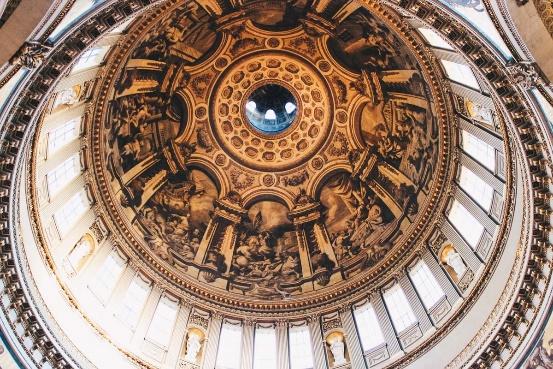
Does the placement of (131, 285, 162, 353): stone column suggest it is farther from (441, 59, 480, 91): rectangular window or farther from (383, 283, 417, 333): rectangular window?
(441, 59, 480, 91): rectangular window

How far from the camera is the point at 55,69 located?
13945 millimetres

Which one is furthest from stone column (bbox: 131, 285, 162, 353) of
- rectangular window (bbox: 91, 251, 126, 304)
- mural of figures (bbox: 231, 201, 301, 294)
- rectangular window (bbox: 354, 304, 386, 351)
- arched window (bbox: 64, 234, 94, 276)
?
rectangular window (bbox: 354, 304, 386, 351)

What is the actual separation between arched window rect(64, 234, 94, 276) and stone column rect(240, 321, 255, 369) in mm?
6772

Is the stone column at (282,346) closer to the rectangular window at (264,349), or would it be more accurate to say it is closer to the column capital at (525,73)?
the rectangular window at (264,349)

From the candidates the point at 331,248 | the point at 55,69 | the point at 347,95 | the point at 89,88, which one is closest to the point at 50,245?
the point at 89,88

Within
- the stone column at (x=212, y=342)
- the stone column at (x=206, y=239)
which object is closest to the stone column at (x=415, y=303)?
the stone column at (x=212, y=342)

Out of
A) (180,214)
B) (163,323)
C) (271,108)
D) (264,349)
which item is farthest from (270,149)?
(163,323)

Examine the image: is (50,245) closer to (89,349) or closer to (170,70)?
(89,349)

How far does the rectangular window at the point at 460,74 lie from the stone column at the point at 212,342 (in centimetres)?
1286

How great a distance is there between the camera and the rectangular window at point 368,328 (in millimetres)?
22202

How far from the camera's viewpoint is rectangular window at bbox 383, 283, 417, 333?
71.4 feet

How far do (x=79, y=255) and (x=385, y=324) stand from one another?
11182 millimetres

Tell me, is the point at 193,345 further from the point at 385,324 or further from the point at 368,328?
A: the point at 385,324

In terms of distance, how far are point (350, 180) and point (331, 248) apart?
3.49 meters
